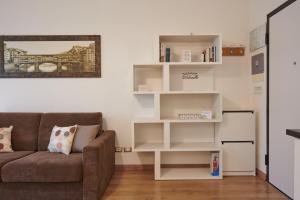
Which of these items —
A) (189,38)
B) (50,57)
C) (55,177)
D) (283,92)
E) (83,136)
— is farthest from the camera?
(50,57)

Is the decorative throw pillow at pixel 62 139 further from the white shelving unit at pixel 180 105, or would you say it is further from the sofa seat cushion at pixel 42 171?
the white shelving unit at pixel 180 105

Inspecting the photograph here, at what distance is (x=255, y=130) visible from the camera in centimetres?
304

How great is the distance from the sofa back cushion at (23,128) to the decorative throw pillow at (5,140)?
0.30 feet

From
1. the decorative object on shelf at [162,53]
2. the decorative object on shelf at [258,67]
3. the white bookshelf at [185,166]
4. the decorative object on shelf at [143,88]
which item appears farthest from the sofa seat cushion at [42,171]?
the decorative object on shelf at [258,67]

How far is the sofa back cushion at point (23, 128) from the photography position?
2939 millimetres

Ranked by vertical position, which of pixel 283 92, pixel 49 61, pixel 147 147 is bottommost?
pixel 147 147

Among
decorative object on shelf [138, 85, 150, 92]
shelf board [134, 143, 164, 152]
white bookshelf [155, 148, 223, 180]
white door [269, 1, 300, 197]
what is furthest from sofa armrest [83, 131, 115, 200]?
white door [269, 1, 300, 197]

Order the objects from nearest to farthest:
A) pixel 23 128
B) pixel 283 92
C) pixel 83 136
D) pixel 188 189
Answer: pixel 283 92 < pixel 188 189 < pixel 83 136 < pixel 23 128

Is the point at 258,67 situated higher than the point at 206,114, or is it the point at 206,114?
the point at 258,67

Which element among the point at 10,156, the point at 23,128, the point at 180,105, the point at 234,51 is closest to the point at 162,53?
the point at 180,105

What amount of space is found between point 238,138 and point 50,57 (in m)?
2.88

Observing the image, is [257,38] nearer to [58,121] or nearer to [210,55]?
[210,55]

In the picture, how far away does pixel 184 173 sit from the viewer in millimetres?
3092

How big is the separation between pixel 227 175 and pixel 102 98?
2.06 m
